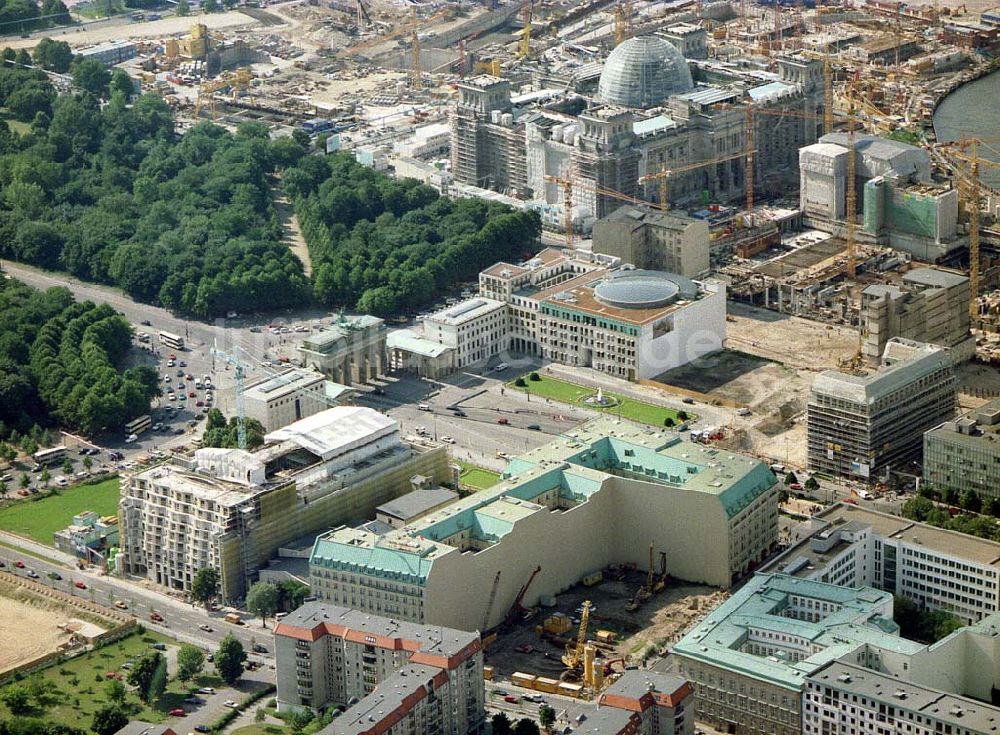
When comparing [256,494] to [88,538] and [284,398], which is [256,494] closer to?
[88,538]

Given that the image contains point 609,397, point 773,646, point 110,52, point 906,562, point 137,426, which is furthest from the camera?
point 110,52

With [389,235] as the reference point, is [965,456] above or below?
below

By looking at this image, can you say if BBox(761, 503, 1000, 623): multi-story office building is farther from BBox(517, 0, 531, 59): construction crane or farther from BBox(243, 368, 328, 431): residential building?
BBox(517, 0, 531, 59): construction crane

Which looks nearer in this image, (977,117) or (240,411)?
(240,411)

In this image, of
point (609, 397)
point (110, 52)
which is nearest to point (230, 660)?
point (609, 397)

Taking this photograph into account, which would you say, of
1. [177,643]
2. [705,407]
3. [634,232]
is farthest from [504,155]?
[177,643]

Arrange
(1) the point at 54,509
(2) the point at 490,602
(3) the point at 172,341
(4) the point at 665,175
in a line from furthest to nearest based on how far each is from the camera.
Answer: (4) the point at 665,175
(3) the point at 172,341
(1) the point at 54,509
(2) the point at 490,602
